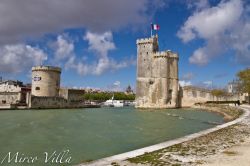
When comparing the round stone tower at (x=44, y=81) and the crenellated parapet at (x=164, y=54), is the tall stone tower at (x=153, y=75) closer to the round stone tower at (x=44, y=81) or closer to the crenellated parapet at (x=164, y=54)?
the crenellated parapet at (x=164, y=54)

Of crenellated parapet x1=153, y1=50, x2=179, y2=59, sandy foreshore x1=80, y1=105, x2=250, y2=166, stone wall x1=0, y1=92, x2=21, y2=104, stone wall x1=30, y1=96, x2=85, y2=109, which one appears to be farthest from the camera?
crenellated parapet x1=153, y1=50, x2=179, y2=59

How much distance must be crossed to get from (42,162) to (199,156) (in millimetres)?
5445

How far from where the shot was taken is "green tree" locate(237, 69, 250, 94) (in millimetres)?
60062

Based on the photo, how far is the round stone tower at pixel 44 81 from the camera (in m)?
64.5

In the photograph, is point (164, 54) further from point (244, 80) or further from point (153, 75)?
point (244, 80)

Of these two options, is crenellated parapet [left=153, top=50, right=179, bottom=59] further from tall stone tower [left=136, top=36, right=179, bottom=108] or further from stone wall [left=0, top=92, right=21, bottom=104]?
stone wall [left=0, top=92, right=21, bottom=104]

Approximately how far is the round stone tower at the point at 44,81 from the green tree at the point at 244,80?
36.3 m

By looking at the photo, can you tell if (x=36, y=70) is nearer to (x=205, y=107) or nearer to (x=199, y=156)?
(x=205, y=107)

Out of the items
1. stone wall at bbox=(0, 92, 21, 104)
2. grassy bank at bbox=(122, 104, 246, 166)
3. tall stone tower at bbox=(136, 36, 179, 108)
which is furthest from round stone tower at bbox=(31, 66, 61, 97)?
grassy bank at bbox=(122, 104, 246, 166)

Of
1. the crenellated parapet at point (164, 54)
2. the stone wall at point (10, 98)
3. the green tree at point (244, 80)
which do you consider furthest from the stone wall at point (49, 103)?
the green tree at point (244, 80)

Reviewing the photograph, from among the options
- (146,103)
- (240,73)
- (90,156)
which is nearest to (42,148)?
(90,156)

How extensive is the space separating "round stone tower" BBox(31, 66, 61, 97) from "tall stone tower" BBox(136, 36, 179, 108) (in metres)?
16.8

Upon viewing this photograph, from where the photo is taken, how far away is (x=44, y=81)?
64.9 meters

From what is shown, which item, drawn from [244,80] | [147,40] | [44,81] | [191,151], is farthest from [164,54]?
[191,151]
